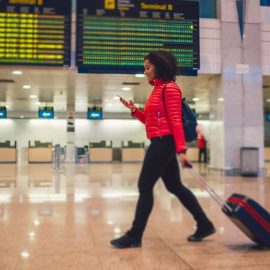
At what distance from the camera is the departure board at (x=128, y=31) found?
830 cm

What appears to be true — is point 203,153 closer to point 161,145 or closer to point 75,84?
point 75,84

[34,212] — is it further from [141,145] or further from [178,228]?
[141,145]

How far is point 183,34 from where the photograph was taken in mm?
8656

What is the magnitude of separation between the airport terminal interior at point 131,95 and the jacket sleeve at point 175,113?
2.71ft

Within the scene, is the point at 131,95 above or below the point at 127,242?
above

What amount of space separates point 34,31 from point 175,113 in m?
6.18

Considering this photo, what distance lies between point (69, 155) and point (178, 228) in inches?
685

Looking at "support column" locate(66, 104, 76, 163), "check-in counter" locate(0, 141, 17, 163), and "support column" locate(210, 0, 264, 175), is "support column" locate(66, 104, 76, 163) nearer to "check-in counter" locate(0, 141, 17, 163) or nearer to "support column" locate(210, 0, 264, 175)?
"check-in counter" locate(0, 141, 17, 163)

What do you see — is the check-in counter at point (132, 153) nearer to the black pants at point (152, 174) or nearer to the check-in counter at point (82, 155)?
the check-in counter at point (82, 155)

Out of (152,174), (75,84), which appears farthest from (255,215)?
(75,84)

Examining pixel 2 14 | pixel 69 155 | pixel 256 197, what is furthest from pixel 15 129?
pixel 256 197

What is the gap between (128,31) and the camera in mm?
8461

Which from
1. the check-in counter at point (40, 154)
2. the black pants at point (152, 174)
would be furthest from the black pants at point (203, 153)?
the black pants at point (152, 174)

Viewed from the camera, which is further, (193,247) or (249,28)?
(249,28)
